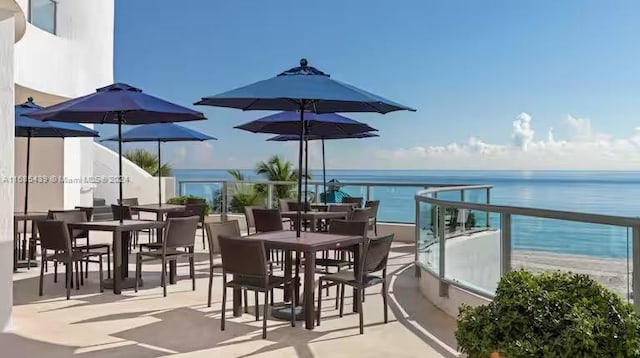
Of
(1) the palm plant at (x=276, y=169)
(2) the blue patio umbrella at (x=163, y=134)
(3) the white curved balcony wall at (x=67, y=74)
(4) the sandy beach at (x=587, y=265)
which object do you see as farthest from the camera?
(1) the palm plant at (x=276, y=169)

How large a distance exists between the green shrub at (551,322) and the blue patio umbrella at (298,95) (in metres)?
2.88

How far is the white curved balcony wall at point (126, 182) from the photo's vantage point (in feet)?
55.3

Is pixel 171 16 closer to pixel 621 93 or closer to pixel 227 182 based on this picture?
pixel 227 182

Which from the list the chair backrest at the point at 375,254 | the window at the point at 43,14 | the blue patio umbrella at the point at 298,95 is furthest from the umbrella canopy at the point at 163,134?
the chair backrest at the point at 375,254

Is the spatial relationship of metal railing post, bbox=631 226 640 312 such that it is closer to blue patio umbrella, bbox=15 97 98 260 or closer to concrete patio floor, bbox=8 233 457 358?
concrete patio floor, bbox=8 233 457 358

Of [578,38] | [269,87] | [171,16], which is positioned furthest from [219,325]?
[578,38]

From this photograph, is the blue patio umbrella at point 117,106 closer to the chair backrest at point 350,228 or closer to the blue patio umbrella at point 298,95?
the blue patio umbrella at point 298,95

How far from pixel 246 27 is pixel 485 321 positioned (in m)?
39.4

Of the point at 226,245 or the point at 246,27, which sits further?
the point at 246,27

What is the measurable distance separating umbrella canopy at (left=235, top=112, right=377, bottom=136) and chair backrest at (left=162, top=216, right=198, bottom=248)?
243cm

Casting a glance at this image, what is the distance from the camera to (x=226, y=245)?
5230 millimetres

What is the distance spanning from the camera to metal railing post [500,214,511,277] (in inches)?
202

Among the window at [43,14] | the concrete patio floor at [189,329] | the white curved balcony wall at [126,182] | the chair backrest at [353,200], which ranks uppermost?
the window at [43,14]

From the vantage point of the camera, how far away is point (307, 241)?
566 cm
